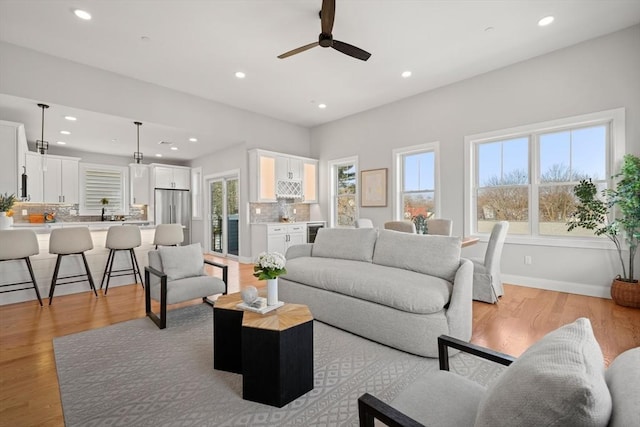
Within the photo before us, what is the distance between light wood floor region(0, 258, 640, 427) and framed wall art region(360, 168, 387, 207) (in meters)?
2.82

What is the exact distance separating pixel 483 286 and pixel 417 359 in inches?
73.4

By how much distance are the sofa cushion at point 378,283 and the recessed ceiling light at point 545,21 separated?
3.28 m

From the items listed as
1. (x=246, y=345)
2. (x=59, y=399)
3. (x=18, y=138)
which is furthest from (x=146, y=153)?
(x=246, y=345)

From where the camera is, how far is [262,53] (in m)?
4.05

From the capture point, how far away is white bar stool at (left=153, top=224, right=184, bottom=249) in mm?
4883

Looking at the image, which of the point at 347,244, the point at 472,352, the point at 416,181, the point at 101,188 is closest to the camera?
the point at 472,352

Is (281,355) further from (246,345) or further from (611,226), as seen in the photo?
(611,226)

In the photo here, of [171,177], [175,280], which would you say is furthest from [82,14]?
[171,177]

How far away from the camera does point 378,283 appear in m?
2.58

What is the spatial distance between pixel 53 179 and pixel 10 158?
3.13 metres

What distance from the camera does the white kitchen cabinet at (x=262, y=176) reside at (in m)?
6.35

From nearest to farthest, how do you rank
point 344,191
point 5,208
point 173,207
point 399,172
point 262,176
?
point 5,208 → point 399,172 → point 262,176 → point 344,191 → point 173,207

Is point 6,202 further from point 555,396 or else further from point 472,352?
point 555,396

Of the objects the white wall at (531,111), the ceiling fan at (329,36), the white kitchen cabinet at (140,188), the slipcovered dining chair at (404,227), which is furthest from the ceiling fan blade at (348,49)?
the white kitchen cabinet at (140,188)
